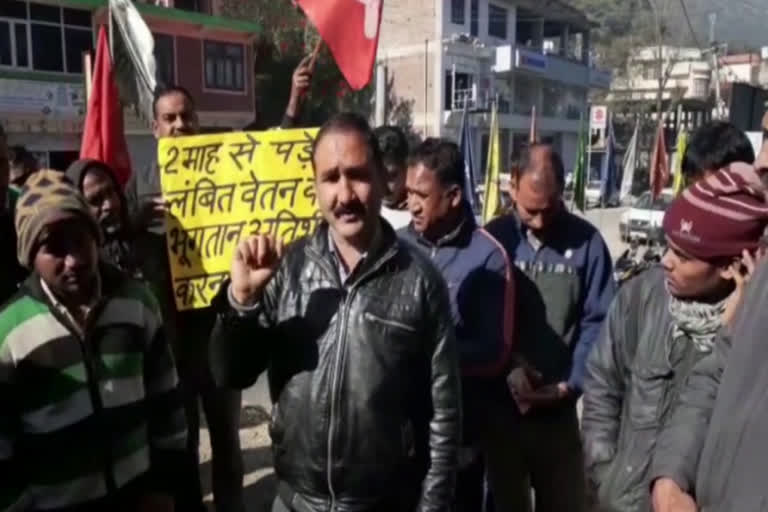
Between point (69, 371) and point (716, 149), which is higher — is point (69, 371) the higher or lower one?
the lower one

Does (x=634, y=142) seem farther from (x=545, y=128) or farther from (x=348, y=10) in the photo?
(x=545, y=128)

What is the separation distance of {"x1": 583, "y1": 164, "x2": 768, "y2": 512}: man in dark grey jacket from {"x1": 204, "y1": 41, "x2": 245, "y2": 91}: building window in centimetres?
2623

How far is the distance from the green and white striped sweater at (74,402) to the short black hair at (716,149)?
2457 mm

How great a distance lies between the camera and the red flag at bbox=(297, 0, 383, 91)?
367 centimetres

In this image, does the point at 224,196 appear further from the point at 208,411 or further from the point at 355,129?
the point at 208,411

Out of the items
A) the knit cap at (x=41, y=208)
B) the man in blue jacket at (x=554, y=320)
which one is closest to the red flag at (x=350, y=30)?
the man in blue jacket at (x=554, y=320)

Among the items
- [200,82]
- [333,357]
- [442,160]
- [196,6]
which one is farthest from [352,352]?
[196,6]

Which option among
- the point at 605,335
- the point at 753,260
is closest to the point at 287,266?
the point at 605,335

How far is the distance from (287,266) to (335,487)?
0.64 metres

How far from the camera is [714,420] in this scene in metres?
1.43

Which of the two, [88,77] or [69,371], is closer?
[69,371]

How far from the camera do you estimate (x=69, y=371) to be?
215cm

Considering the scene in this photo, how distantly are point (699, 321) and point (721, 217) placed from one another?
1.01 ft

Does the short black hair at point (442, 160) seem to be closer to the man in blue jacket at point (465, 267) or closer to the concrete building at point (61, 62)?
the man in blue jacket at point (465, 267)
